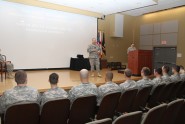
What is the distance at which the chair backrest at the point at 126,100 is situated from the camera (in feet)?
10.0

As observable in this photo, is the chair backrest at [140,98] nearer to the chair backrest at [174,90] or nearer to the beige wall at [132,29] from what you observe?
the chair backrest at [174,90]

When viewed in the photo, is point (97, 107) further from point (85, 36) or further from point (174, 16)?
point (174, 16)

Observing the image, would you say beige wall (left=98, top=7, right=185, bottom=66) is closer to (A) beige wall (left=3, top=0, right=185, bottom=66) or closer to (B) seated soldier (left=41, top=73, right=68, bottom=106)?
(A) beige wall (left=3, top=0, right=185, bottom=66)

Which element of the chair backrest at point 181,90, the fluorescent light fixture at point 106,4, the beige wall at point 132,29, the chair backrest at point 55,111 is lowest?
the chair backrest at point 181,90

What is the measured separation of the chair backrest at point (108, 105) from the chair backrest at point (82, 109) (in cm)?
13

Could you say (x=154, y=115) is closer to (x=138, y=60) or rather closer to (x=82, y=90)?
(x=82, y=90)

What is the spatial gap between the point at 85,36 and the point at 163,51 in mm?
4218

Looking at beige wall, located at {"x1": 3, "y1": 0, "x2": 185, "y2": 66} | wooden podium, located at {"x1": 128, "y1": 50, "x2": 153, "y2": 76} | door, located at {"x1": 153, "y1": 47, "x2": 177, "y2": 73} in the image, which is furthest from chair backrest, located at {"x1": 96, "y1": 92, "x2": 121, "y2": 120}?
door, located at {"x1": 153, "y1": 47, "x2": 177, "y2": 73}

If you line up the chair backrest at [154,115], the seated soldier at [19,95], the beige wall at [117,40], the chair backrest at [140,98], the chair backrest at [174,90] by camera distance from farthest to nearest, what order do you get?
the beige wall at [117,40], the chair backrest at [174,90], the chair backrest at [140,98], the seated soldier at [19,95], the chair backrest at [154,115]

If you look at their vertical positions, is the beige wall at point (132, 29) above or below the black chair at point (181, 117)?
above

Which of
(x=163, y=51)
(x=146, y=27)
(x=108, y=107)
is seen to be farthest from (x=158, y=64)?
(x=108, y=107)

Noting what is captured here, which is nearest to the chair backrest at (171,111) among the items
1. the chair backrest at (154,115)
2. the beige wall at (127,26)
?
the chair backrest at (154,115)

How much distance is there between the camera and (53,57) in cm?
798

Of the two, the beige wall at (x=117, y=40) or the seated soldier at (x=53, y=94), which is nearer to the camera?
the seated soldier at (x=53, y=94)
